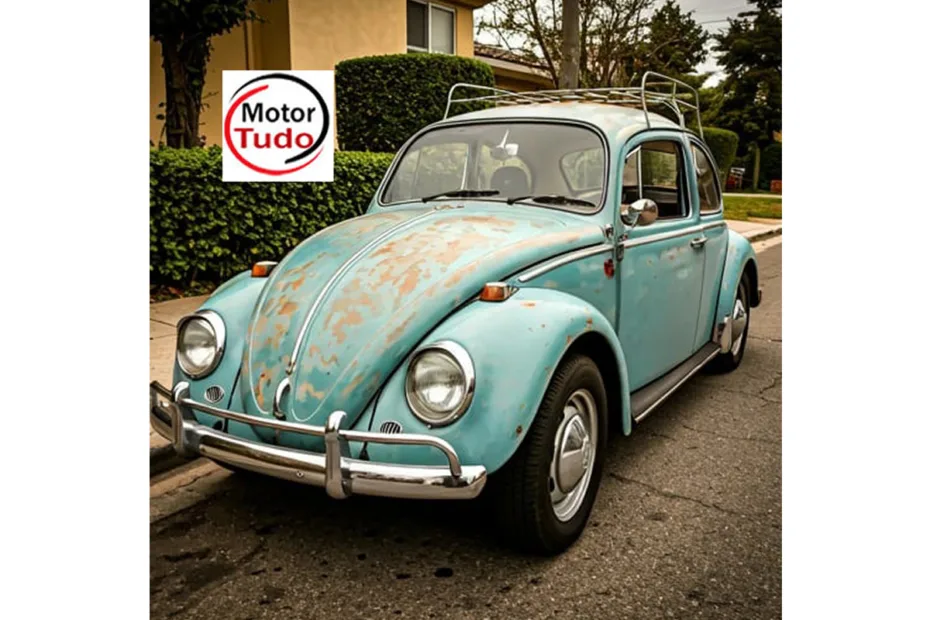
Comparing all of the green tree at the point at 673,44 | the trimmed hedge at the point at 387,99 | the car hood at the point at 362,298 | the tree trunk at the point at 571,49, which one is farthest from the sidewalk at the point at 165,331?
the trimmed hedge at the point at 387,99

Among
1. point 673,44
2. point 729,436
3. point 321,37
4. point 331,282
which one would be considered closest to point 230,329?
point 331,282

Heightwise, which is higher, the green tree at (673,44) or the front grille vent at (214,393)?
the green tree at (673,44)

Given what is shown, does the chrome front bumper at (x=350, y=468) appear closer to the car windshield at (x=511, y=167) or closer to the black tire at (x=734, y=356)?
the car windshield at (x=511, y=167)

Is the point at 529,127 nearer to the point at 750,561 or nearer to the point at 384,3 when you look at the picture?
the point at 750,561

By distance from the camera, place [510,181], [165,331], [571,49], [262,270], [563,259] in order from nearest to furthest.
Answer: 1. [563,259]
2. [262,270]
3. [510,181]
4. [165,331]
5. [571,49]

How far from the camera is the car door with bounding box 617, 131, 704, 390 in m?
3.06

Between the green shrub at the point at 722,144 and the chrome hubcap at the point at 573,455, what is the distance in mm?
1682

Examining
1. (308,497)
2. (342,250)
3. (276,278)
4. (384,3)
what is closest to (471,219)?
(342,250)

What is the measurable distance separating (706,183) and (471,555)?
2.69 meters

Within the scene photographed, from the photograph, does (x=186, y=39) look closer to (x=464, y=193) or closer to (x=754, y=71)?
(x=464, y=193)

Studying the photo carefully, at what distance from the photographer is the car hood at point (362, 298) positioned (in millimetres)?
2197

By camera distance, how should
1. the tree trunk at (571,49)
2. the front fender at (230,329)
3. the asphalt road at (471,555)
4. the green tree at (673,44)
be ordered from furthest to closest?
the tree trunk at (571,49) → the green tree at (673,44) → the front fender at (230,329) → the asphalt road at (471,555)

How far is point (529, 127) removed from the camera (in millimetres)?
3250

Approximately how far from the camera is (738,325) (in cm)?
447
